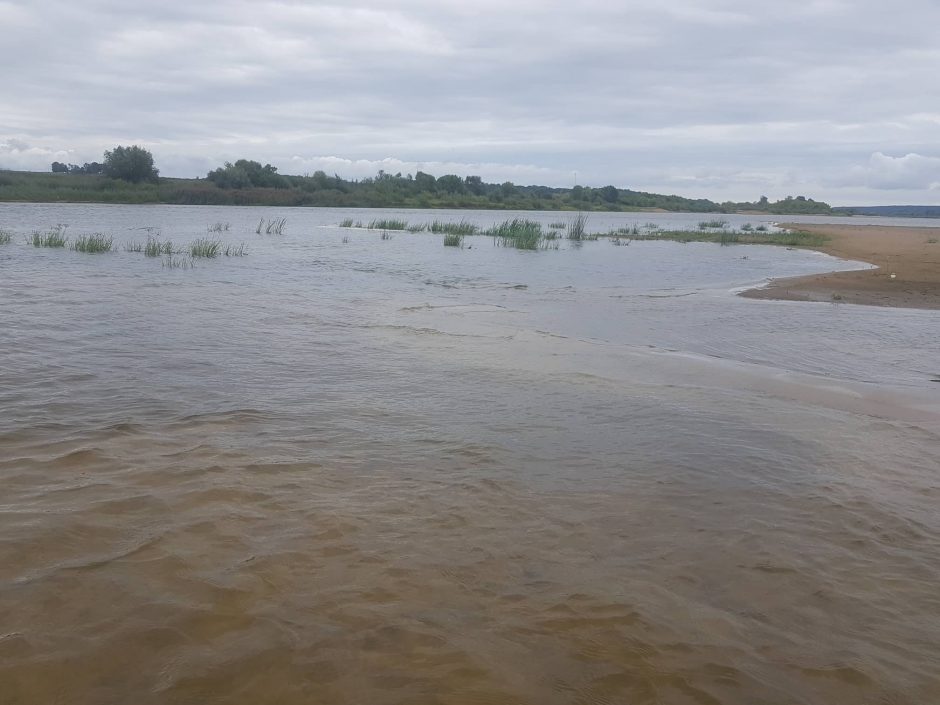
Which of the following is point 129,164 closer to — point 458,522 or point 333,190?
point 333,190

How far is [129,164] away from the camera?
74.2 meters

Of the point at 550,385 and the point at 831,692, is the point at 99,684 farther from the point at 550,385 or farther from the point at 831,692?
the point at 550,385

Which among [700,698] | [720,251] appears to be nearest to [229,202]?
[720,251]

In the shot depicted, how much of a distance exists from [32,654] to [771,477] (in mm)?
4626

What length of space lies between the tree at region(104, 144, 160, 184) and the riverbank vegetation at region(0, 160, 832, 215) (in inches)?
5.4

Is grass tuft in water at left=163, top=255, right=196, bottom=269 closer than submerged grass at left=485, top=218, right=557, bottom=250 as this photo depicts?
Yes

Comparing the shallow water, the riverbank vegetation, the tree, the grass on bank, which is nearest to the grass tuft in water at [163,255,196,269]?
the shallow water

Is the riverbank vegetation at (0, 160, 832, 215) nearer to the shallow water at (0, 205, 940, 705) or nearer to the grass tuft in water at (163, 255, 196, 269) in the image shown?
the grass tuft in water at (163, 255, 196, 269)

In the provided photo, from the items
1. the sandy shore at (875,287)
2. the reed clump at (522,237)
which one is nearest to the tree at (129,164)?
the reed clump at (522,237)

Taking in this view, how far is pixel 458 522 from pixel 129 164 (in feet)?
264

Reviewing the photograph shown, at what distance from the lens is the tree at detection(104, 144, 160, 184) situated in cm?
7394

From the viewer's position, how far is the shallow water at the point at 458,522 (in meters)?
3.02

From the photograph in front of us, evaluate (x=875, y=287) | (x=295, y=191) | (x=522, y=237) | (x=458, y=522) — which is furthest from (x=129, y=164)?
(x=458, y=522)

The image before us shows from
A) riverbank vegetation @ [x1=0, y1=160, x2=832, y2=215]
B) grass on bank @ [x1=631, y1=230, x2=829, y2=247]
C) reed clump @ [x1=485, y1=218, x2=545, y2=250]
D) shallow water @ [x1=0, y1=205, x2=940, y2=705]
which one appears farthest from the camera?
riverbank vegetation @ [x1=0, y1=160, x2=832, y2=215]
